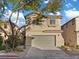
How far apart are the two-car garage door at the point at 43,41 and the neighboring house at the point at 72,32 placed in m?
4.02

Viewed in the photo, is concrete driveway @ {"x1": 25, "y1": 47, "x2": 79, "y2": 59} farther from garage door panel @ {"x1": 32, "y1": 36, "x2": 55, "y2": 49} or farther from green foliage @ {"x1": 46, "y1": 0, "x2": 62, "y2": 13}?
garage door panel @ {"x1": 32, "y1": 36, "x2": 55, "y2": 49}

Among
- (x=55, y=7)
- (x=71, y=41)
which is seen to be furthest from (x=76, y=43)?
(x=55, y=7)

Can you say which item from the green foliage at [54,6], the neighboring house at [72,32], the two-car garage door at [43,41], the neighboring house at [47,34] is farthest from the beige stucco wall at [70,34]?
the green foliage at [54,6]

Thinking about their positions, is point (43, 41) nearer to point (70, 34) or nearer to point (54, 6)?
point (70, 34)

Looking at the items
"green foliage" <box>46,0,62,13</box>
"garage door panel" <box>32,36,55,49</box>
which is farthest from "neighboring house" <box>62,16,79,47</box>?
"green foliage" <box>46,0,62,13</box>

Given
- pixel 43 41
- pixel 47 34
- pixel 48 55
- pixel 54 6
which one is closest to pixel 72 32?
pixel 47 34

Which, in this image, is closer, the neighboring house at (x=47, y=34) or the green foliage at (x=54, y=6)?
the green foliage at (x=54, y=6)

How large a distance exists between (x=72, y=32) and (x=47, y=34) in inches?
211

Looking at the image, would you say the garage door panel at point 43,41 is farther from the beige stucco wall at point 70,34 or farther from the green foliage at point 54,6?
the green foliage at point 54,6

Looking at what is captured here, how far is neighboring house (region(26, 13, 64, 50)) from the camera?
157 ft

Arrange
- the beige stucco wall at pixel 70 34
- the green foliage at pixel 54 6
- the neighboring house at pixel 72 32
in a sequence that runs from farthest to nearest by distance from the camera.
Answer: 1. the beige stucco wall at pixel 70 34
2. the neighboring house at pixel 72 32
3. the green foliage at pixel 54 6

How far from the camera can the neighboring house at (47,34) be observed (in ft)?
157

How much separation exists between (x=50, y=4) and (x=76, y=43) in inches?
674

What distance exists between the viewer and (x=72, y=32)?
160 ft
